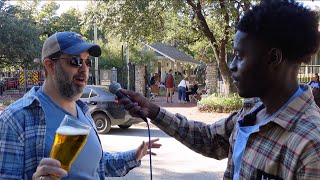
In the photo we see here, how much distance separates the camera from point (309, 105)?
1606 millimetres

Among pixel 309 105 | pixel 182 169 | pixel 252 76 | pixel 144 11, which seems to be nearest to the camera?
pixel 309 105

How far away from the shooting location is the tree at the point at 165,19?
16562 mm

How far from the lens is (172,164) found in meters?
8.25

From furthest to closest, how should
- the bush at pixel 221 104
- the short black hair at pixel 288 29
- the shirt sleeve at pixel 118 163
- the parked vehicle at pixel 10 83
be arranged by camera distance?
1. the parked vehicle at pixel 10 83
2. the bush at pixel 221 104
3. the shirt sleeve at pixel 118 163
4. the short black hair at pixel 288 29

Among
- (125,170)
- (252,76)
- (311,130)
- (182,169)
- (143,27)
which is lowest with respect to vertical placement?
(182,169)

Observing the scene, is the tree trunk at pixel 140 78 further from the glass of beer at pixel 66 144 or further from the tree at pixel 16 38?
the glass of beer at pixel 66 144

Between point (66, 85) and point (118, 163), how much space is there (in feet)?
2.46

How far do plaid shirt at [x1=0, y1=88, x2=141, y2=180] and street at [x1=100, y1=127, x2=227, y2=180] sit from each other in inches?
199

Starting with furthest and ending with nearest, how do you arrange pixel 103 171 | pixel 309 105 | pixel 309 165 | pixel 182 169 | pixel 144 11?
1. pixel 144 11
2. pixel 182 169
3. pixel 103 171
4. pixel 309 105
5. pixel 309 165

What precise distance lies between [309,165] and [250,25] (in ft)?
2.09

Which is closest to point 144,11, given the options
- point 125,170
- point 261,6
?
point 125,170

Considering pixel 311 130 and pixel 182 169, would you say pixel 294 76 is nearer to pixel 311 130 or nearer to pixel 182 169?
pixel 311 130

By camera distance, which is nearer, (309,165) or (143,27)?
(309,165)

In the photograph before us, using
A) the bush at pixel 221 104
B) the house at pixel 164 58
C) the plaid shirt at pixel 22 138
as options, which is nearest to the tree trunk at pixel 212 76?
the bush at pixel 221 104
